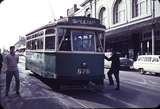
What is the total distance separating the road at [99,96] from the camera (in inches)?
113

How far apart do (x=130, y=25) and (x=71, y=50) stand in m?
1.76

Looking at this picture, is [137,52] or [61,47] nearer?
[137,52]

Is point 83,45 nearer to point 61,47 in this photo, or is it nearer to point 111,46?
point 111,46

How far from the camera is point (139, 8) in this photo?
11.5ft

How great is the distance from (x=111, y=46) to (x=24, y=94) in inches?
123

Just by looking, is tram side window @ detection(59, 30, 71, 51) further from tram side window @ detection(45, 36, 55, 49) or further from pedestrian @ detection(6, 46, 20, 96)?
pedestrian @ detection(6, 46, 20, 96)

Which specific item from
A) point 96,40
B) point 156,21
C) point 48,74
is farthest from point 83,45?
point 48,74

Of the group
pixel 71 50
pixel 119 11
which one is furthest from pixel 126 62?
pixel 71 50

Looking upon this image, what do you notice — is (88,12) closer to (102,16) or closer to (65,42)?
(102,16)

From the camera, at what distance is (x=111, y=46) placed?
13.8 ft

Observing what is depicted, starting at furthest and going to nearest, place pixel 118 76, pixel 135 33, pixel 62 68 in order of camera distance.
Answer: pixel 62 68, pixel 118 76, pixel 135 33

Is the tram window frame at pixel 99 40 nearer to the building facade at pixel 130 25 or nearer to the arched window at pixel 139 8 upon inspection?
the building facade at pixel 130 25

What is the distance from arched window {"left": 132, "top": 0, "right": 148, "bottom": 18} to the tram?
105 cm

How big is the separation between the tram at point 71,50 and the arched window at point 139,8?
3.45 feet
